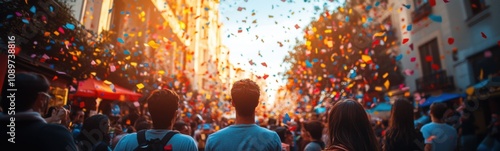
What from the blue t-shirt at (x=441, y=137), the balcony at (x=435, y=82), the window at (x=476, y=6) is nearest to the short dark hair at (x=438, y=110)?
the blue t-shirt at (x=441, y=137)

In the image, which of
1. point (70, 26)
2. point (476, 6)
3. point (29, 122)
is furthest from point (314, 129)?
point (476, 6)

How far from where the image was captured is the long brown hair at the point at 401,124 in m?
3.00

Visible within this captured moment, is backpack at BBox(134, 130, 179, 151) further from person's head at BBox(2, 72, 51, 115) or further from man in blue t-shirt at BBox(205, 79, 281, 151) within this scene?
person's head at BBox(2, 72, 51, 115)

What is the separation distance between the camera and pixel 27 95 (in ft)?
6.01

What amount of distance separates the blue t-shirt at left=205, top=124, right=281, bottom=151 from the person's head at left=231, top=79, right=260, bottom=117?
108 millimetres

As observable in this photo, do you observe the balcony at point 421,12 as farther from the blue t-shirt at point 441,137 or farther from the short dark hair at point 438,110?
the blue t-shirt at point 441,137

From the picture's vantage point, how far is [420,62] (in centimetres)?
1594

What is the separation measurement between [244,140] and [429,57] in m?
15.3

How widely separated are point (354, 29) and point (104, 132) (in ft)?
55.9

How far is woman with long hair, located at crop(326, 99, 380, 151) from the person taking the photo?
1924 millimetres

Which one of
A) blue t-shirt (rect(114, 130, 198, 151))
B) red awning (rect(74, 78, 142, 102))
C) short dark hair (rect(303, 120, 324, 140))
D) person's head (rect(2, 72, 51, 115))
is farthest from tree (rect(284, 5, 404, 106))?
person's head (rect(2, 72, 51, 115))

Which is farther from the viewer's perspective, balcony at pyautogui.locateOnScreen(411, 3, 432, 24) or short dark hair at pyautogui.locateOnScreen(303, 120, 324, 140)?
balcony at pyautogui.locateOnScreen(411, 3, 432, 24)

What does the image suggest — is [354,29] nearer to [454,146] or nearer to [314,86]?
[314,86]

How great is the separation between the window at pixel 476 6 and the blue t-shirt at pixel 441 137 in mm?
10815
